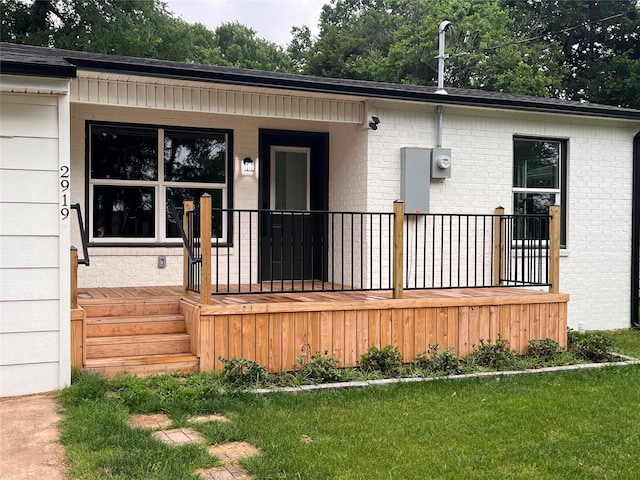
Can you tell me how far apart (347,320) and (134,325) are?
1.96 m

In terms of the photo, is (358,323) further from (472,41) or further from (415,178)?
(472,41)

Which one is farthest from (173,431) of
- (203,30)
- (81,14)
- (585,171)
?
(203,30)

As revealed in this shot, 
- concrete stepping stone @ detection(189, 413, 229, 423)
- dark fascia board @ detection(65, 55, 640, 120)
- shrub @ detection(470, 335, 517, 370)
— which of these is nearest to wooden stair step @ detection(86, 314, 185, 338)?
concrete stepping stone @ detection(189, 413, 229, 423)

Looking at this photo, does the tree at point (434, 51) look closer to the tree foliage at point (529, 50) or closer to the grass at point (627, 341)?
the tree foliage at point (529, 50)

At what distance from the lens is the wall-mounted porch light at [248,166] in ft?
26.4

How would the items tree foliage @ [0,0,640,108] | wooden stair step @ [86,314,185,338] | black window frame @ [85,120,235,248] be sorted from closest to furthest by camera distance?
wooden stair step @ [86,314,185,338], black window frame @ [85,120,235,248], tree foliage @ [0,0,640,108]

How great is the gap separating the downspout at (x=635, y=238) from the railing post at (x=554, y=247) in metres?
2.67

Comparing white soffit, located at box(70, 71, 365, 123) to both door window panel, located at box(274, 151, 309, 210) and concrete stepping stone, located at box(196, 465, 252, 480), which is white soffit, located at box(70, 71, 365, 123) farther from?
concrete stepping stone, located at box(196, 465, 252, 480)

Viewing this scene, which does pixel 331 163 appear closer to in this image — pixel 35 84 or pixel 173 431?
pixel 35 84

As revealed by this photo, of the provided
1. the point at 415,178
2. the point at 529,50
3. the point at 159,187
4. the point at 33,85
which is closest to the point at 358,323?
the point at 415,178

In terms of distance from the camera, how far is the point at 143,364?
18.3 ft

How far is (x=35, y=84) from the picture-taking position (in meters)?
5.01

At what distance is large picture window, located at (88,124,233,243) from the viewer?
24.7 feet

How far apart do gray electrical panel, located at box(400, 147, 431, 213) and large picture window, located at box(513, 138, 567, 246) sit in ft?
4.82
